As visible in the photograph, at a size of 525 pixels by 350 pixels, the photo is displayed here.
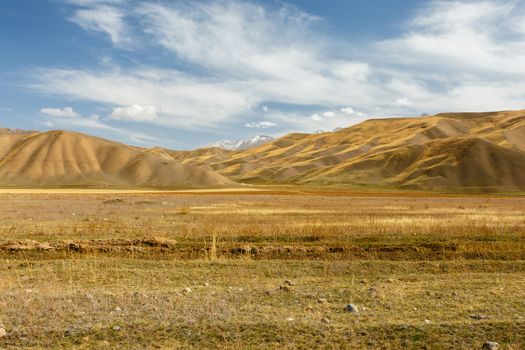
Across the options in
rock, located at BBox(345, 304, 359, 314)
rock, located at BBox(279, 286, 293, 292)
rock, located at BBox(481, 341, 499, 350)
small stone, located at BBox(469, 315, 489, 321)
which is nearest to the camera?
rock, located at BBox(481, 341, 499, 350)

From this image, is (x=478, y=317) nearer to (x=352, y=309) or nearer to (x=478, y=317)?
(x=478, y=317)

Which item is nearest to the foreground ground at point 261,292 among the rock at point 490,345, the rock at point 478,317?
the rock at point 478,317

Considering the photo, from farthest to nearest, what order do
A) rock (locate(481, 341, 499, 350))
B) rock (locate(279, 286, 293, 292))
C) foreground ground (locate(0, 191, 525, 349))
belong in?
rock (locate(279, 286, 293, 292)) → foreground ground (locate(0, 191, 525, 349)) → rock (locate(481, 341, 499, 350))

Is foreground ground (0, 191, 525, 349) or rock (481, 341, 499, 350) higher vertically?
rock (481, 341, 499, 350)

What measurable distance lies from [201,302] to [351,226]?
21.1m

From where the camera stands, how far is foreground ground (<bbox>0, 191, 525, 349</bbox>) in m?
9.10

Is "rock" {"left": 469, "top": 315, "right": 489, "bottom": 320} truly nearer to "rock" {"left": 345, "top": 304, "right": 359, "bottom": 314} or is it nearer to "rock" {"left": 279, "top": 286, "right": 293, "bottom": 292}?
"rock" {"left": 345, "top": 304, "right": 359, "bottom": 314}

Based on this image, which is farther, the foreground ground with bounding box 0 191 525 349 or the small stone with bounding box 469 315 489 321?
the small stone with bounding box 469 315 489 321

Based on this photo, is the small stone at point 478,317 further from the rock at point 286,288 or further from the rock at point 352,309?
the rock at point 286,288

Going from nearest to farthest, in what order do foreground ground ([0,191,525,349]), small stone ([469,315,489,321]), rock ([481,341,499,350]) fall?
rock ([481,341,499,350]) < foreground ground ([0,191,525,349]) < small stone ([469,315,489,321])

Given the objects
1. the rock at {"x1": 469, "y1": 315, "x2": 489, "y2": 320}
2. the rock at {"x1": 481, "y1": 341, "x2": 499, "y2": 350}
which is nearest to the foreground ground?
the rock at {"x1": 469, "y1": 315, "x2": 489, "y2": 320}

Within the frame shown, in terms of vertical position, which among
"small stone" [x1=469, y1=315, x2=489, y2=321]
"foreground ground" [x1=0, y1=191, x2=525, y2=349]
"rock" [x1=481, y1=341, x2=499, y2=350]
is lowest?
"foreground ground" [x1=0, y1=191, x2=525, y2=349]

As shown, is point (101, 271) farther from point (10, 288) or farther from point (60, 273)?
point (10, 288)

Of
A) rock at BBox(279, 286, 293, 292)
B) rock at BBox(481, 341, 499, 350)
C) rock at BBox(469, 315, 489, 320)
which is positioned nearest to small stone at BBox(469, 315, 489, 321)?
rock at BBox(469, 315, 489, 320)
